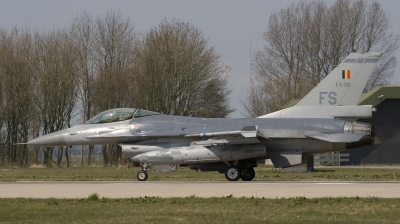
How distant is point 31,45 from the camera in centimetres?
5634

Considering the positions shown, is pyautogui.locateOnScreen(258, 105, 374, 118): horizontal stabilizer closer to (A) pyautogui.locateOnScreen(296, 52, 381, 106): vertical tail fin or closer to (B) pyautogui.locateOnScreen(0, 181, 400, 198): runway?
(A) pyautogui.locateOnScreen(296, 52, 381, 106): vertical tail fin

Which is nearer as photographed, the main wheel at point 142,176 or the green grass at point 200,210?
the green grass at point 200,210

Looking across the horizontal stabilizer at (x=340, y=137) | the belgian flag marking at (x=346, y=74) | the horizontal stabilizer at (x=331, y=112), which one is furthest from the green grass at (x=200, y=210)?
the belgian flag marking at (x=346, y=74)

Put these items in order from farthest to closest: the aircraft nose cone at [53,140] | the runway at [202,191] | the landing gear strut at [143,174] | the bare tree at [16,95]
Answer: the bare tree at [16,95] < the aircraft nose cone at [53,140] < the landing gear strut at [143,174] < the runway at [202,191]

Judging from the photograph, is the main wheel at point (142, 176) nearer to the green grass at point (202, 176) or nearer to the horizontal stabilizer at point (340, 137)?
the green grass at point (202, 176)

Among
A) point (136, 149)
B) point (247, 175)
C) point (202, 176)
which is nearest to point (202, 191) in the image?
point (247, 175)

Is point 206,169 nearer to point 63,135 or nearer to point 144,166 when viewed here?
point 144,166

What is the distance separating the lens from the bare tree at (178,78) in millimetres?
53750

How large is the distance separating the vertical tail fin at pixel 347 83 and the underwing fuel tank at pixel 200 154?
9.96ft

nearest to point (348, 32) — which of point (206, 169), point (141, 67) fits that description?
point (141, 67)

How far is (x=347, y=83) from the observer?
26516 millimetres

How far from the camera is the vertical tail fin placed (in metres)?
26.5

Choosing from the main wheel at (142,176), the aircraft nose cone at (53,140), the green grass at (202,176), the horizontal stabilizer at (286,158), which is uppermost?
the aircraft nose cone at (53,140)

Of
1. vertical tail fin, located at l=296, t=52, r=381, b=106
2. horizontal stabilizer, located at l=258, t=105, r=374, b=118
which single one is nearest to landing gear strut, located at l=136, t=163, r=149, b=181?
horizontal stabilizer, located at l=258, t=105, r=374, b=118
